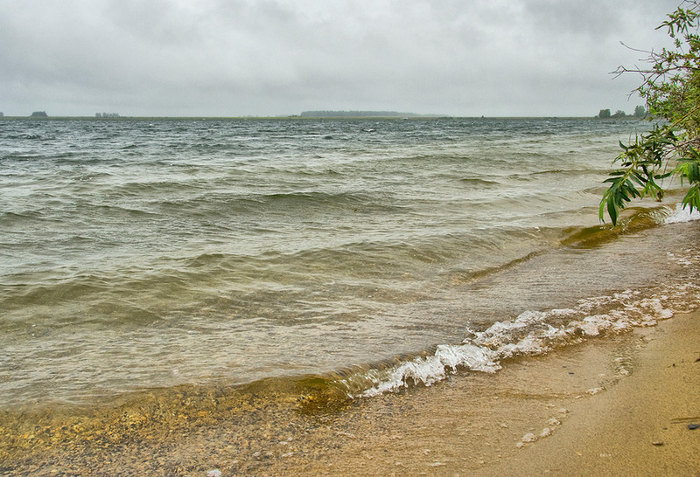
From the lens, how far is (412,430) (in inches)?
116

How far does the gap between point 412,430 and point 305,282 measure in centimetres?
331

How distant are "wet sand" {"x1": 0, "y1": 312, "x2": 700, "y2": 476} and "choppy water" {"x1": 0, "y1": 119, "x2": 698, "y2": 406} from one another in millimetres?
295

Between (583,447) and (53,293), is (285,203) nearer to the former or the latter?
(53,293)

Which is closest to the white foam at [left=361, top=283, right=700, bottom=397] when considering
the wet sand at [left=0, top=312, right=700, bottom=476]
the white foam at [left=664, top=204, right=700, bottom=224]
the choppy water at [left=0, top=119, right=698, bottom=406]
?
the choppy water at [left=0, top=119, right=698, bottom=406]

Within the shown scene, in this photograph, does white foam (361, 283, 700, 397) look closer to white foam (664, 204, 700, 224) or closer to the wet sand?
the wet sand

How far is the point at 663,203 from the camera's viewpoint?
10961 millimetres

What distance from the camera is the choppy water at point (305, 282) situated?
3.93 metres

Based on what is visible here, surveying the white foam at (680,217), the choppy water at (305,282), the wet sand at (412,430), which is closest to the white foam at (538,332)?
the choppy water at (305,282)

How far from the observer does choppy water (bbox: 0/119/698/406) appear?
3.93 m

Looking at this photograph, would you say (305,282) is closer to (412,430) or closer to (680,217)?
(412,430)

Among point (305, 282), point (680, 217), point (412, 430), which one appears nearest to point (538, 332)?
point (412, 430)

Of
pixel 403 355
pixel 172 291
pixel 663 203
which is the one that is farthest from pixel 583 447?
pixel 663 203

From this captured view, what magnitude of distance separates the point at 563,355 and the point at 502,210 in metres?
7.19

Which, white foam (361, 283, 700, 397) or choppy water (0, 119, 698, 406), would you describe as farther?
choppy water (0, 119, 698, 406)
